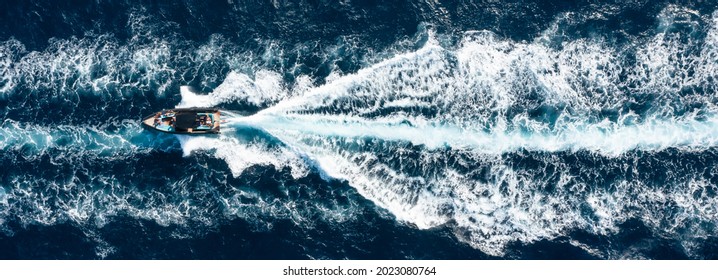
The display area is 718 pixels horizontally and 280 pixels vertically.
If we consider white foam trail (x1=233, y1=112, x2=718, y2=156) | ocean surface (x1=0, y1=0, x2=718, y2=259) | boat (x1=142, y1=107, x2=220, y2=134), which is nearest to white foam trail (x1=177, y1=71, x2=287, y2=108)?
ocean surface (x1=0, y1=0, x2=718, y2=259)

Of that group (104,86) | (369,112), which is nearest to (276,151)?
(369,112)

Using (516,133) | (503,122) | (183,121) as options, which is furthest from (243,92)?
(516,133)

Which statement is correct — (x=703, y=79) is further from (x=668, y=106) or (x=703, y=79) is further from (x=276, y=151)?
(x=276, y=151)

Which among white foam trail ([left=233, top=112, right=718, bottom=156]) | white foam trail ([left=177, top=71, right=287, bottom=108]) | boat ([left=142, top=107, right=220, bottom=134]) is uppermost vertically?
white foam trail ([left=177, top=71, right=287, bottom=108])

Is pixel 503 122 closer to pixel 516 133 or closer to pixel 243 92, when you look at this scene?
pixel 516 133

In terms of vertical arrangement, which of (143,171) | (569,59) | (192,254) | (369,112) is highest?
(569,59)

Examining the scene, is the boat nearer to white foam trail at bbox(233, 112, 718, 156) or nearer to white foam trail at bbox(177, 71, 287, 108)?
white foam trail at bbox(177, 71, 287, 108)
